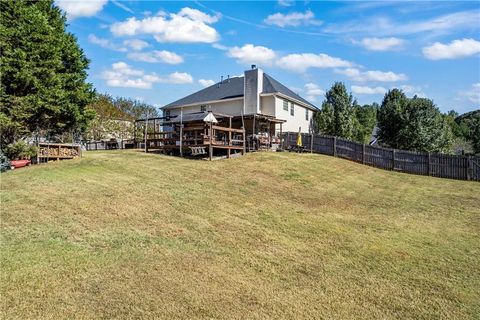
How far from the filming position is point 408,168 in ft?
67.6

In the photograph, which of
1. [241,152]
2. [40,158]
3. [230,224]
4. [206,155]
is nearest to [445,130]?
[241,152]

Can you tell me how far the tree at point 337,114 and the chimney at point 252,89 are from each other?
8.92 metres

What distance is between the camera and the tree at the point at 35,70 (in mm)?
16031

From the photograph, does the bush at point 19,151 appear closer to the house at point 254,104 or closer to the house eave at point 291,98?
the house at point 254,104

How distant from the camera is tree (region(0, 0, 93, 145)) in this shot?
16.0m

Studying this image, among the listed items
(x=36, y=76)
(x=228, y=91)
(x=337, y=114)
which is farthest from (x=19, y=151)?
(x=337, y=114)

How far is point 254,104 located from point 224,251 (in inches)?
861

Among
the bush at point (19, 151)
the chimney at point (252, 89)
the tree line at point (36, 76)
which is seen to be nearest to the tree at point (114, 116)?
the tree line at point (36, 76)

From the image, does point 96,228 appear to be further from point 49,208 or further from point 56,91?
Result: point 56,91

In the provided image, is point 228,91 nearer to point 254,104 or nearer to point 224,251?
point 254,104

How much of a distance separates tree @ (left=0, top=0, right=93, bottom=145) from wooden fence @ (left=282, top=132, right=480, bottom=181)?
49.9 feet

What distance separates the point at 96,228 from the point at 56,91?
13531mm

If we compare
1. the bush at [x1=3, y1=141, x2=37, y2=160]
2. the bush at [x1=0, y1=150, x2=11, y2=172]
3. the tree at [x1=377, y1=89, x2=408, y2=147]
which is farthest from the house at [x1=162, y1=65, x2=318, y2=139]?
the bush at [x1=0, y1=150, x2=11, y2=172]

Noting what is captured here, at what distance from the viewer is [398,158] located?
21.0 m
